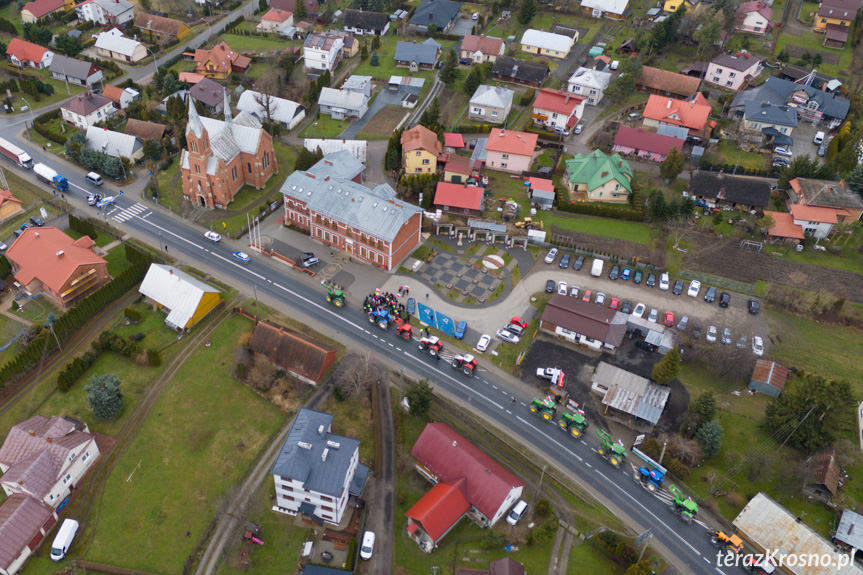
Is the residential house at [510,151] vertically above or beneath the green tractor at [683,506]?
above

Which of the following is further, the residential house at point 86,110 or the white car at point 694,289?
the residential house at point 86,110

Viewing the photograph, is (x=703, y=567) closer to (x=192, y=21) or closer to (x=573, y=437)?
(x=573, y=437)

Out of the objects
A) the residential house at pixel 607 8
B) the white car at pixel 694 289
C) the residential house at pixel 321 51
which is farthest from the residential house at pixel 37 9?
the white car at pixel 694 289

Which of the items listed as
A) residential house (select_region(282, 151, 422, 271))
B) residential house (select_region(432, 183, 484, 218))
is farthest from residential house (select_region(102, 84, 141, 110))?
residential house (select_region(432, 183, 484, 218))

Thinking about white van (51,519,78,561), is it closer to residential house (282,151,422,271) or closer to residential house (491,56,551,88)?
residential house (282,151,422,271)

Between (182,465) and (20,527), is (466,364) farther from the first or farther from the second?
(20,527)

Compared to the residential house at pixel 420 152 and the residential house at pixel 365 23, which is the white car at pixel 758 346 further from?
the residential house at pixel 365 23
